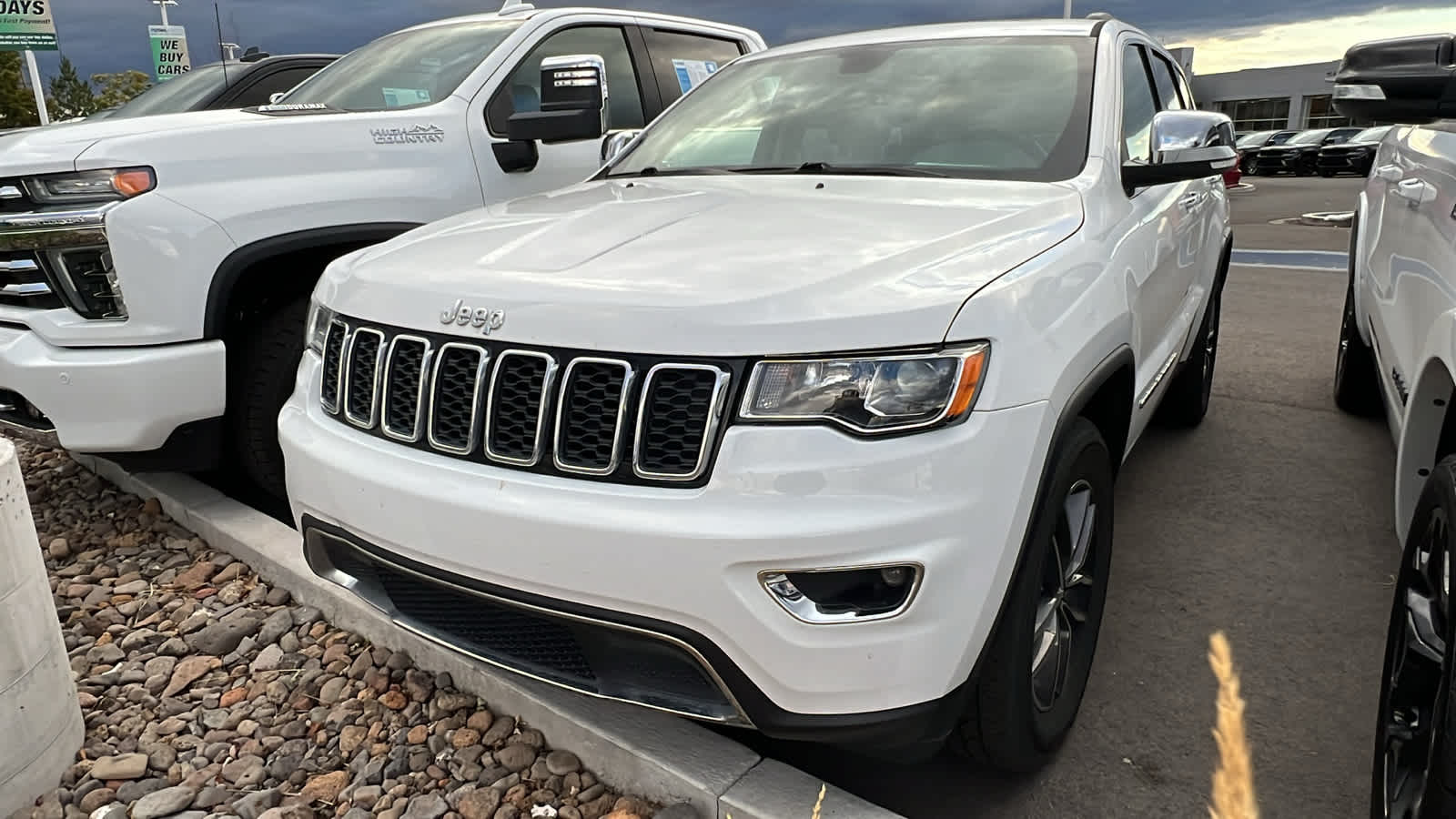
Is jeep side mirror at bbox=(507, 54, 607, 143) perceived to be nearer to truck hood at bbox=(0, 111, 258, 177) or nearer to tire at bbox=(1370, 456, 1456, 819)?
truck hood at bbox=(0, 111, 258, 177)

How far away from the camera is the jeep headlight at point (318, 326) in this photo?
2.47 meters

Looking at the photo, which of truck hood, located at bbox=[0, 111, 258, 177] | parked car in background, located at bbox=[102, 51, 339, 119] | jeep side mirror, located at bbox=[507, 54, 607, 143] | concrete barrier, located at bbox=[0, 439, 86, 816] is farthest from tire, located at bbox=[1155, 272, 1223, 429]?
parked car in background, located at bbox=[102, 51, 339, 119]

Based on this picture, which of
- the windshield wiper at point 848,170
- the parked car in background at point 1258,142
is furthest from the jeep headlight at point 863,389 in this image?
the parked car in background at point 1258,142

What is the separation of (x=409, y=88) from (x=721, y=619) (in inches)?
131

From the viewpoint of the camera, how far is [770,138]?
10.6ft

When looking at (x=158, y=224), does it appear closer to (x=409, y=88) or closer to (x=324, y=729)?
(x=409, y=88)

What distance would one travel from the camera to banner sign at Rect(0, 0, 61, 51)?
51.4 ft

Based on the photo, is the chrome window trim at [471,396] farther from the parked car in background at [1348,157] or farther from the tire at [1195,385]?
the parked car in background at [1348,157]

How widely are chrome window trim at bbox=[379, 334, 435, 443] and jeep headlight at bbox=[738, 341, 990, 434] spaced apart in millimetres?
711

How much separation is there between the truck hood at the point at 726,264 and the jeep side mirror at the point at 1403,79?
66 centimetres

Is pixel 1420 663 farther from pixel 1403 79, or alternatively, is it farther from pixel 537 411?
pixel 537 411

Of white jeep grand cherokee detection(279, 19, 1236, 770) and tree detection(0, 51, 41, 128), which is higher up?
white jeep grand cherokee detection(279, 19, 1236, 770)

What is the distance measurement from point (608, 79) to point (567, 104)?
40.0 inches

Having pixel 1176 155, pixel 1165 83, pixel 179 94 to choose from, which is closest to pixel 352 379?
pixel 1176 155
